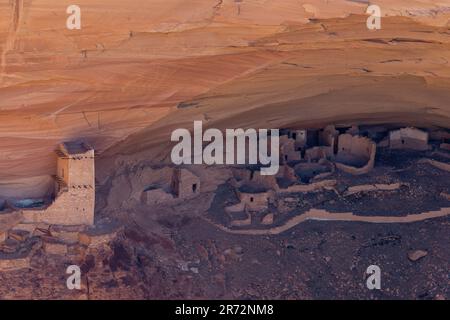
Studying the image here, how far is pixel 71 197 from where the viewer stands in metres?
9.64

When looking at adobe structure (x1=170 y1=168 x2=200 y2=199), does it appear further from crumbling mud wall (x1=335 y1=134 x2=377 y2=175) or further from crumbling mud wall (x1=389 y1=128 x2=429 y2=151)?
crumbling mud wall (x1=389 y1=128 x2=429 y2=151)

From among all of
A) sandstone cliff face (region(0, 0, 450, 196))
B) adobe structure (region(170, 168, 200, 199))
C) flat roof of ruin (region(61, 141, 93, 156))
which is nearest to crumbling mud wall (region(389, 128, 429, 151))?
sandstone cliff face (region(0, 0, 450, 196))

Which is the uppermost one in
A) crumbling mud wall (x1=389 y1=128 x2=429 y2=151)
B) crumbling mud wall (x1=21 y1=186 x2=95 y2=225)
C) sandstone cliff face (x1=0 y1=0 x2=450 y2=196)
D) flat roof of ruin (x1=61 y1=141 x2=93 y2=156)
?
sandstone cliff face (x1=0 y1=0 x2=450 y2=196)

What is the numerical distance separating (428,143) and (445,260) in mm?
3138

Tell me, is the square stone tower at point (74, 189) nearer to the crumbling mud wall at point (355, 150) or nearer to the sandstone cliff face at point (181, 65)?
the sandstone cliff face at point (181, 65)

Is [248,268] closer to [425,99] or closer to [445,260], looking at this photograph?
[445,260]

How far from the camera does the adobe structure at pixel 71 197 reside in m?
9.55

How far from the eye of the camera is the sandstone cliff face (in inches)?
324

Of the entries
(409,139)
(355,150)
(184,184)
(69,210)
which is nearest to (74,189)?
(69,210)

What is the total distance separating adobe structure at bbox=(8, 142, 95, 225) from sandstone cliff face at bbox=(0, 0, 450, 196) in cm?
33

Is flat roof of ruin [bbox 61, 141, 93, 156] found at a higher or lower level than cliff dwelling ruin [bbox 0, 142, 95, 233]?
higher

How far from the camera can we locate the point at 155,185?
1086 cm

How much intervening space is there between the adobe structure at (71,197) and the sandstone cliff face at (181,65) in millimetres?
330

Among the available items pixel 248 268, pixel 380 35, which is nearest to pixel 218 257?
pixel 248 268
